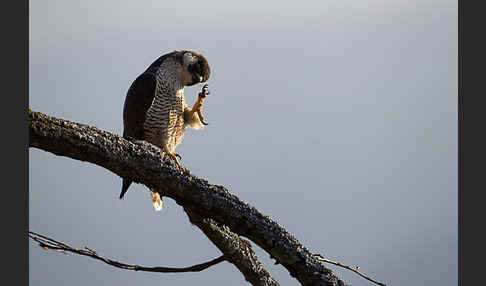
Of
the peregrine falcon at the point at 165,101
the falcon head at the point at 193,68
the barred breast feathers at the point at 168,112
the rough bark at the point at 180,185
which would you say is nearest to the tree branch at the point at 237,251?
the rough bark at the point at 180,185

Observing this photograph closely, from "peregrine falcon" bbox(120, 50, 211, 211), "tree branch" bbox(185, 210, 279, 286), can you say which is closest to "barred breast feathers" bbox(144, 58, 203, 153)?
"peregrine falcon" bbox(120, 50, 211, 211)

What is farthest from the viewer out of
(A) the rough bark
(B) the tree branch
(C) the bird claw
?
(C) the bird claw

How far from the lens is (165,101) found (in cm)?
306

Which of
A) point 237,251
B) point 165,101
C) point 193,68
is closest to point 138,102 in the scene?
point 165,101

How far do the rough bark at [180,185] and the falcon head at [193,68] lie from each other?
4.95 feet

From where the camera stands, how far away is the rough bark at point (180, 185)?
1486 mm

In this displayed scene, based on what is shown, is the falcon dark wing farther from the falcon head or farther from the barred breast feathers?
the falcon head

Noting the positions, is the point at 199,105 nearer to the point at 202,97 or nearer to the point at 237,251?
the point at 202,97

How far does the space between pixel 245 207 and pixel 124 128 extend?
165cm

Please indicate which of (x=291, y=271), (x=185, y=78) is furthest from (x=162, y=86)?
(x=291, y=271)

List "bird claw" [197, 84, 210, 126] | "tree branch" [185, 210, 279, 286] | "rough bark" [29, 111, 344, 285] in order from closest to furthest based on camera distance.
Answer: "rough bark" [29, 111, 344, 285]
"tree branch" [185, 210, 279, 286]
"bird claw" [197, 84, 210, 126]

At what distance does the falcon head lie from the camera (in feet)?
10.3

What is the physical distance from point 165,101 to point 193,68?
28 cm

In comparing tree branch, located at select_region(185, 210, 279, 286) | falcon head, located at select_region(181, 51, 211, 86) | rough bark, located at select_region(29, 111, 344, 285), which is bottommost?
tree branch, located at select_region(185, 210, 279, 286)
